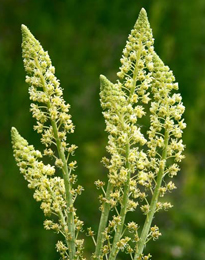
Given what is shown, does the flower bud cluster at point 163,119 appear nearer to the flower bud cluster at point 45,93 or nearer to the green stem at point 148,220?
the green stem at point 148,220

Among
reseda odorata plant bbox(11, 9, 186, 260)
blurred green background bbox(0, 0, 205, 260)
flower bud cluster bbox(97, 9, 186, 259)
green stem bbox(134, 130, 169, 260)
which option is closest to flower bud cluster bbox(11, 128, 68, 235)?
reseda odorata plant bbox(11, 9, 186, 260)

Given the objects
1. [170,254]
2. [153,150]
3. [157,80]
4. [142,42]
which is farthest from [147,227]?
[170,254]

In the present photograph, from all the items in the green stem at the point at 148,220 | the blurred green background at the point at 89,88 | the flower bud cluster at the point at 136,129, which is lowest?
the green stem at the point at 148,220

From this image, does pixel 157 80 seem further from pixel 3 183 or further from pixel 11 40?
pixel 11 40

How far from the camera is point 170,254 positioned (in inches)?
262

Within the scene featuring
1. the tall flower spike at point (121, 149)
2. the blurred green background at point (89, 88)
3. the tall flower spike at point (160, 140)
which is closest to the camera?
the tall flower spike at point (121, 149)

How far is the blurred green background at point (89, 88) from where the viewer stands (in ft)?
24.7

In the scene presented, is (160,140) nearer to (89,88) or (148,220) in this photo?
(148,220)

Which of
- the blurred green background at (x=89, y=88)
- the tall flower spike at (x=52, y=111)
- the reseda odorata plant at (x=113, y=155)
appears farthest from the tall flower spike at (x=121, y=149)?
the blurred green background at (x=89, y=88)

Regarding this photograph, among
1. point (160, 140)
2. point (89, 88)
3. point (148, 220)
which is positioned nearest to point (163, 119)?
point (160, 140)

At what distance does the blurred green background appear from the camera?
24.7 feet

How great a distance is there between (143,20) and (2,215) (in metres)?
6.09

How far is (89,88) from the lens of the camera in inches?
330

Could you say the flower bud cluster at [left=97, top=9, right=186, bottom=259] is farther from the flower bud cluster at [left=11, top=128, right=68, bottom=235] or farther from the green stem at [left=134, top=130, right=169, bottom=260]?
the flower bud cluster at [left=11, top=128, right=68, bottom=235]
